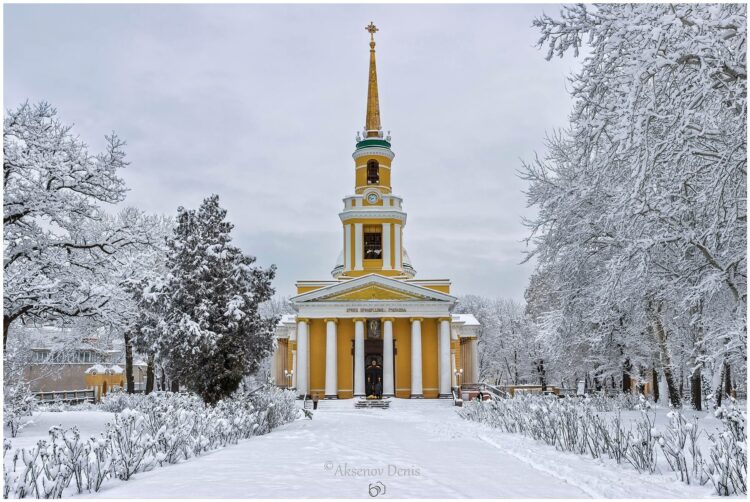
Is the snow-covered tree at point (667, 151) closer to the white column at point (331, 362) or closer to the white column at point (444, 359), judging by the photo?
the white column at point (444, 359)

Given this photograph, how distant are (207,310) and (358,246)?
2917 centimetres

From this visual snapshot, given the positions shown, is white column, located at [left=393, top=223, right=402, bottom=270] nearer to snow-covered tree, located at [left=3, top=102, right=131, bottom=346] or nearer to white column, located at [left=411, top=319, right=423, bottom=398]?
white column, located at [left=411, top=319, right=423, bottom=398]

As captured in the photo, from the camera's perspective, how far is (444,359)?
4184 centimetres

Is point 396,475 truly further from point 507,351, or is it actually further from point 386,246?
point 507,351

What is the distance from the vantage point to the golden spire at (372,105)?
4750 centimetres

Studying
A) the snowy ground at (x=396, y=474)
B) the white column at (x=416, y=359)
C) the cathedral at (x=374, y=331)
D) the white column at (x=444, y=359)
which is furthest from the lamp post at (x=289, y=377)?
the snowy ground at (x=396, y=474)

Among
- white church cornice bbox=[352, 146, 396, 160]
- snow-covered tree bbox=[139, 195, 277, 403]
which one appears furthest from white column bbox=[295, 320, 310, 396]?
snow-covered tree bbox=[139, 195, 277, 403]

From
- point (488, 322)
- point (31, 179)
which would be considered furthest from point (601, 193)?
point (488, 322)

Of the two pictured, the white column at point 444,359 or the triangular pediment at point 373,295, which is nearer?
the white column at point 444,359

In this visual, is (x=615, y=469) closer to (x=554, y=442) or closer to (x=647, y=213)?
(x=554, y=442)

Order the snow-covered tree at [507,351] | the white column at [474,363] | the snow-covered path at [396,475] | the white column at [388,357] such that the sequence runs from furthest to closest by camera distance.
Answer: the snow-covered tree at [507,351], the white column at [474,363], the white column at [388,357], the snow-covered path at [396,475]

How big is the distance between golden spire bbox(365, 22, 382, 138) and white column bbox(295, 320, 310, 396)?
15.3 m
